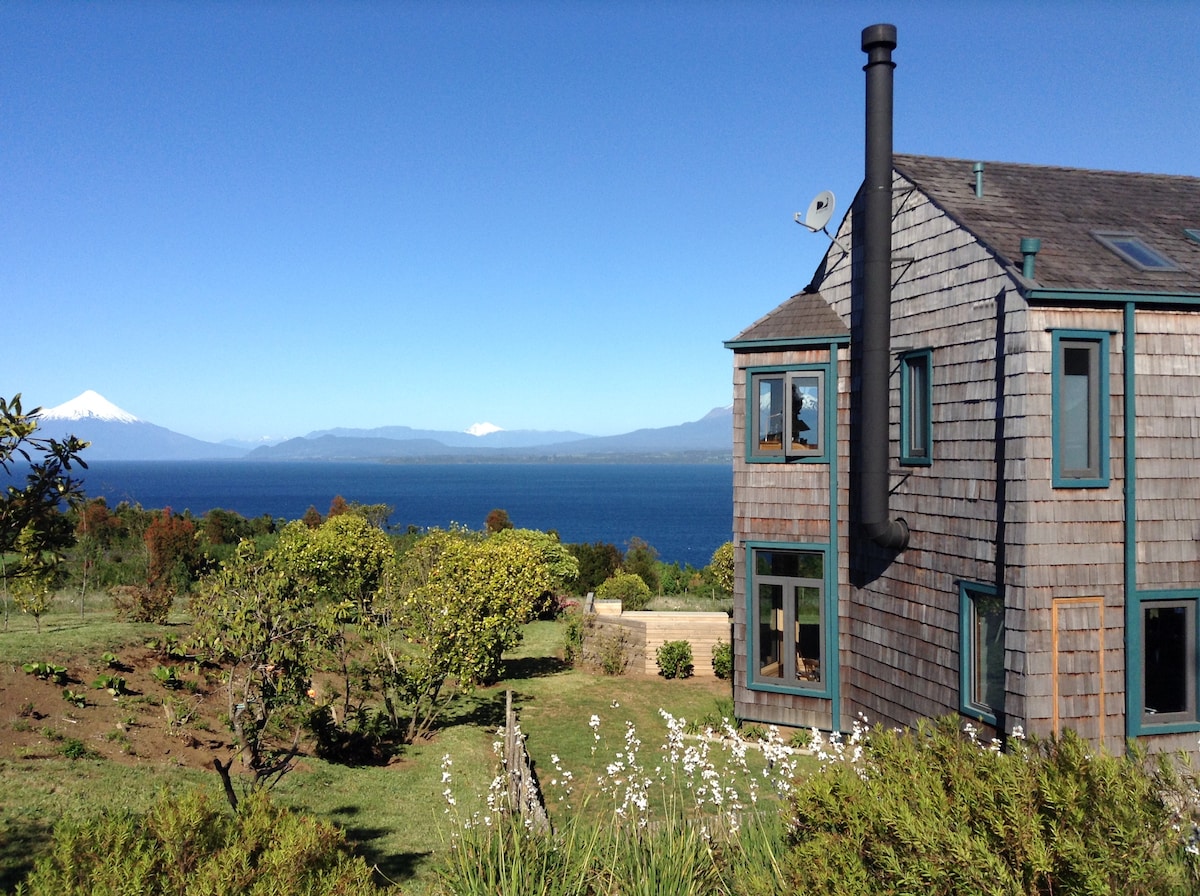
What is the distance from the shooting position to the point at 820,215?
12922 mm

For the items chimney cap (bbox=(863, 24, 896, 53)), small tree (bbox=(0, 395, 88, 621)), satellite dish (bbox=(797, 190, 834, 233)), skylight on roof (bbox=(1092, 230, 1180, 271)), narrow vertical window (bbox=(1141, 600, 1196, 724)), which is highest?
chimney cap (bbox=(863, 24, 896, 53))

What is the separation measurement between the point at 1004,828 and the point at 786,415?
8873 millimetres

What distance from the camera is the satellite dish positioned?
12.8 metres

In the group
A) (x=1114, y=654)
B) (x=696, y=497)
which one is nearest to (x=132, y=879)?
(x=1114, y=654)

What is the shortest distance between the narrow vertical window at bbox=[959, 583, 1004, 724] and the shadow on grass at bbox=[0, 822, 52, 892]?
32.0 ft

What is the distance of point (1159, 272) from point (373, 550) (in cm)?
1601

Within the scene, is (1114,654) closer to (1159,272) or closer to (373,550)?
(1159,272)

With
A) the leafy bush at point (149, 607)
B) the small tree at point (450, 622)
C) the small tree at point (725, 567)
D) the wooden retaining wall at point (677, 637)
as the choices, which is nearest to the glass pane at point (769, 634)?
the small tree at point (450, 622)

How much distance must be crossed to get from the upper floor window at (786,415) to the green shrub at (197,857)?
9.25 meters

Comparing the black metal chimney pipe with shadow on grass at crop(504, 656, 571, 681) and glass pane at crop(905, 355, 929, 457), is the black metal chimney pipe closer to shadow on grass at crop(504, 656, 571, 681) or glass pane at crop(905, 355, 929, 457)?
glass pane at crop(905, 355, 929, 457)

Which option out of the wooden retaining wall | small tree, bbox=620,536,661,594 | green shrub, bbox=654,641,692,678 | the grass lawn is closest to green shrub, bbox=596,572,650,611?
small tree, bbox=620,536,661,594

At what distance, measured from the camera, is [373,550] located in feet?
63.4

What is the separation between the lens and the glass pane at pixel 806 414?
12.6 metres

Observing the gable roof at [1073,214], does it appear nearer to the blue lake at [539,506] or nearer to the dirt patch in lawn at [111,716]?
the dirt patch in lawn at [111,716]
